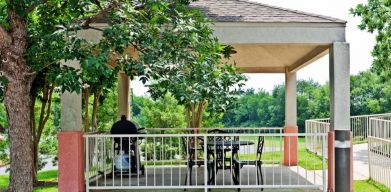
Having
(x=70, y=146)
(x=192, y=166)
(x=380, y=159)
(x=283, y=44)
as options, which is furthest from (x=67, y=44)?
(x=380, y=159)

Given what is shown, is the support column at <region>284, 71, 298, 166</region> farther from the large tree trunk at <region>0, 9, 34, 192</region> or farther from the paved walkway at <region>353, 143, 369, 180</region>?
the large tree trunk at <region>0, 9, 34, 192</region>

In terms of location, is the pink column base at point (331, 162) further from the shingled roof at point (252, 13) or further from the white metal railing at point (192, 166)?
the shingled roof at point (252, 13)

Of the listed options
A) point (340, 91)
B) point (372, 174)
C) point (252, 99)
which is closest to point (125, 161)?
point (340, 91)

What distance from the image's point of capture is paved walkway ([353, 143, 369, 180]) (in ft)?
40.7

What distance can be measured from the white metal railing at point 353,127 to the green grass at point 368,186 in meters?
4.59

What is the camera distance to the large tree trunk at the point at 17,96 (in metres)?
7.16

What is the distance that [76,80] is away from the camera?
21.0 ft

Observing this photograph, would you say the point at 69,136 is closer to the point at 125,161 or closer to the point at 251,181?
the point at 125,161

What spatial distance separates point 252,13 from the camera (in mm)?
9297

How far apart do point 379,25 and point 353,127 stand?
6.28 meters

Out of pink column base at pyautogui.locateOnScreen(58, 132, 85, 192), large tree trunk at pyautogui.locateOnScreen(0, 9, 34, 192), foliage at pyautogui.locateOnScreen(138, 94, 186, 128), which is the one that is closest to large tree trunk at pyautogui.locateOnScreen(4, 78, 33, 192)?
large tree trunk at pyautogui.locateOnScreen(0, 9, 34, 192)

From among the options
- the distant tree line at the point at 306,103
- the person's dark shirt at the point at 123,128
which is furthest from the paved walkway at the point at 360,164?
the distant tree line at the point at 306,103

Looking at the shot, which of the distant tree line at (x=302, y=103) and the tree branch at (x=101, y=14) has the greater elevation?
the tree branch at (x=101, y=14)

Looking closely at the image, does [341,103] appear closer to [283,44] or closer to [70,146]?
[283,44]
